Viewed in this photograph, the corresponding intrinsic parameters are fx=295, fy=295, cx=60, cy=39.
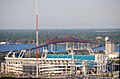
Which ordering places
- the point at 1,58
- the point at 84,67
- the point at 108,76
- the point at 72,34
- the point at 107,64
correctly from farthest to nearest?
1. the point at 72,34
2. the point at 1,58
3. the point at 107,64
4. the point at 84,67
5. the point at 108,76

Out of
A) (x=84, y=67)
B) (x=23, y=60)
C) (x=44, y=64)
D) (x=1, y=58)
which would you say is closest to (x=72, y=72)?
(x=84, y=67)

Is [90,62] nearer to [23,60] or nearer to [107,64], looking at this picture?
[107,64]

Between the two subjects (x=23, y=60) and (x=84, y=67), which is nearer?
(x=84, y=67)

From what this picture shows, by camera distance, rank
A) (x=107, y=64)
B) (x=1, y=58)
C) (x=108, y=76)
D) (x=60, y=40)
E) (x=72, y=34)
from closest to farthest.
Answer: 1. (x=108, y=76)
2. (x=107, y=64)
3. (x=1, y=58)
4. (x=60, y=40)
5. (x=72, y=34)

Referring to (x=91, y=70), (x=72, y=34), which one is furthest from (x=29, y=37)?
(x=91, y=70)

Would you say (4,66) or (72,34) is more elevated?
(72,34)

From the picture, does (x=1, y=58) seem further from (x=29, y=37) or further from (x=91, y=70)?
(x=29, y=37)

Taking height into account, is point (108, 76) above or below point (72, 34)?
below

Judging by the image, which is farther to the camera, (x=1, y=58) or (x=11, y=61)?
(x=1, y=58)

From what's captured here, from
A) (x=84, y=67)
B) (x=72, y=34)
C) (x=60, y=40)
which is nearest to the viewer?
(x=84, y=67)
